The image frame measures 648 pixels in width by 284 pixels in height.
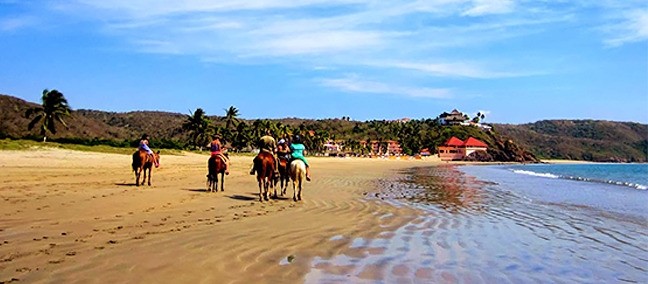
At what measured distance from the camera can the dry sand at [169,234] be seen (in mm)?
6098

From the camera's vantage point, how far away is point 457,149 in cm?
15850

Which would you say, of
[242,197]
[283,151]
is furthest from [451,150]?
[242,197]

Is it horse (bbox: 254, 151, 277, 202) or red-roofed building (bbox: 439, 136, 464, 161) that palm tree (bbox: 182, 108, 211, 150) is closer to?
horse (bbox: 254, 151, 277, 202)

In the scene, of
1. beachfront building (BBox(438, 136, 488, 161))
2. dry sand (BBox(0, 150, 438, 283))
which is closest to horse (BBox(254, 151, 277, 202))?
dry sand (BBox(0, 150, 438, 283))

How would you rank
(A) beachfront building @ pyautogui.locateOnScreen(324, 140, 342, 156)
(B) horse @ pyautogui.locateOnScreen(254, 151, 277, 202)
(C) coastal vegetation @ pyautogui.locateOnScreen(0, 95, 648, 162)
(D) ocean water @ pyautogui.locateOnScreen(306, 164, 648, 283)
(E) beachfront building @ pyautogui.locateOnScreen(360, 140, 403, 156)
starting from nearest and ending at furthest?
(D) ocean water @ pyautogui.locateOnScreen(306, 164, 648, 283), (B) horse @ pyautogui.locateOnScreen(254, 151, 277, 202), (C) coastal vegetation @ pyautogui.locateOnScreen(0, 95, 648, 162), (A) beachfront building @ pyautogui.locateOnScreen(324, 140, 342, 156), (E) beachfront building @ pyautogui.locateOnScreen(360, 140, 403, 156)

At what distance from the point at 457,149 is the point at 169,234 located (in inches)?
6142

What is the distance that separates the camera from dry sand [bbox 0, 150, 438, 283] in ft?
20.0

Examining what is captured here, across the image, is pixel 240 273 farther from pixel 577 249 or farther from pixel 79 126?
pixel 79 126

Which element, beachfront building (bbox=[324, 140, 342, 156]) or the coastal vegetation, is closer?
the coastal vegetation

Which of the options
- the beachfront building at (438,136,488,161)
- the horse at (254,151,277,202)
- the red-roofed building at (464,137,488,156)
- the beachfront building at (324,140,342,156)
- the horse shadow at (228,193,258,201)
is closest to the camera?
the horse at (254,151,277,202)

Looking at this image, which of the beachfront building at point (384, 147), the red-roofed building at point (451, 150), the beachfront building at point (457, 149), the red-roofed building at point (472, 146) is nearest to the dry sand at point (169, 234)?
the beachfront building at point (384, 147)

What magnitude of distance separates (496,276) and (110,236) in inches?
232

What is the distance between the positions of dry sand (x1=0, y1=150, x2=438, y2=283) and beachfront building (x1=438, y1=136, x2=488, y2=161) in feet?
471

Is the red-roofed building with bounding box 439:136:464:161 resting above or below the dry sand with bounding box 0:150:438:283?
above
